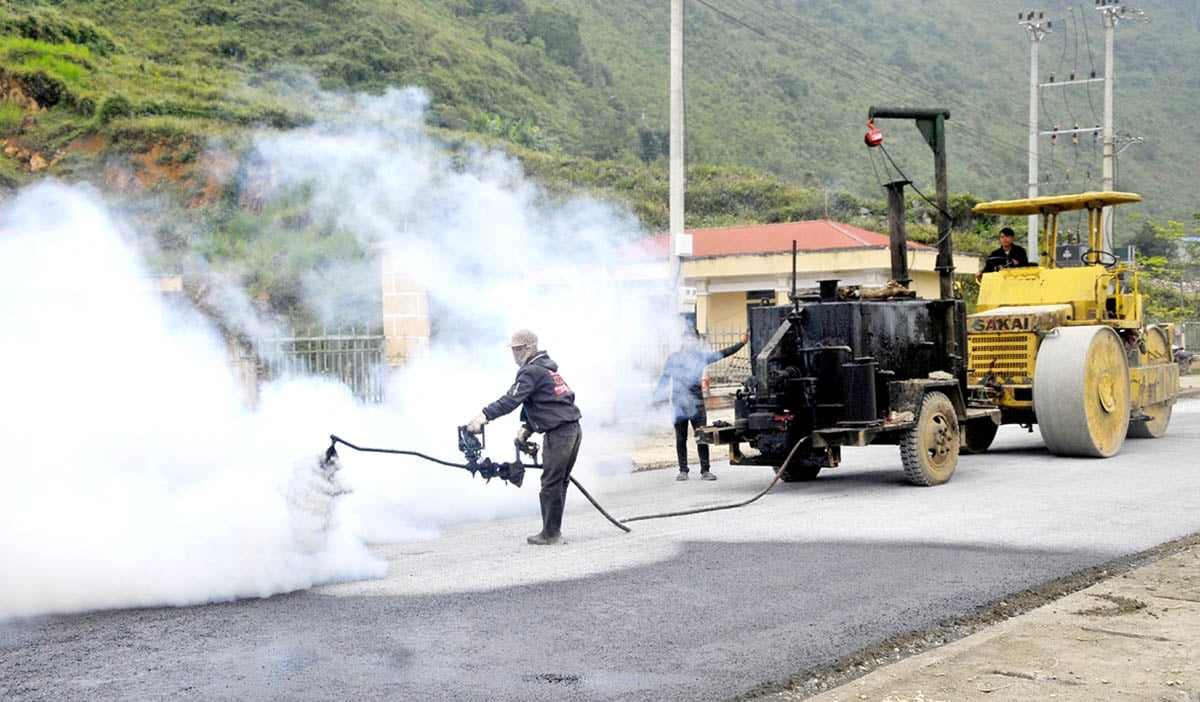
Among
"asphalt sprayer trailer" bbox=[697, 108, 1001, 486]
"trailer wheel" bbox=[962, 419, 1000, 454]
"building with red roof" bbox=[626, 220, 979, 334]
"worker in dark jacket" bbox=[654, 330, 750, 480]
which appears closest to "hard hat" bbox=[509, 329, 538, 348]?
"asphalt sprayer trailer" bbox=[697, 108, 1001, 486]

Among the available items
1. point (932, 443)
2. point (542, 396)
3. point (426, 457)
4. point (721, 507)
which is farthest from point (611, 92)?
point (426, 457)

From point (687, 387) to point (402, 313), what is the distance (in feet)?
15.6

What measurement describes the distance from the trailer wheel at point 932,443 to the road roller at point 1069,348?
1.80 metres

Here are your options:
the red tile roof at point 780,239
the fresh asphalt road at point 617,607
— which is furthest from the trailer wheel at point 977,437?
the red tile roof at point 780,239

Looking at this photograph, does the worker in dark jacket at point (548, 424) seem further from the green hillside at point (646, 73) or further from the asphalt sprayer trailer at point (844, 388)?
the green hillside at point (646, 73)

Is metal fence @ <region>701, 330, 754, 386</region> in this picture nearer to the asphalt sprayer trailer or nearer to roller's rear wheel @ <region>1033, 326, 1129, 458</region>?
roller's rear wheel @ <region>1033, 326, 1129, 458</region>

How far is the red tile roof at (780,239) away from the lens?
29.9m

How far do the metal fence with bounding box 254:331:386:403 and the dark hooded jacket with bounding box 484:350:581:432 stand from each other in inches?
251

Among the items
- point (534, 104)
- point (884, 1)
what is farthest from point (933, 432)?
point (884, 1)

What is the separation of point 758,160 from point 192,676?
70.1 m

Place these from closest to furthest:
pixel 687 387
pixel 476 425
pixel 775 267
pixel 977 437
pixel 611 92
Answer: pixel 476 425 → pixel 687 387 → pixel 977 437 → pixel 775 267 → pixel 611 92

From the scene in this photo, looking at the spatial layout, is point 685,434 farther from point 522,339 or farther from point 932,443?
point 522,339

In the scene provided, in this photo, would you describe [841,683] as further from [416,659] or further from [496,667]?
[416,659]

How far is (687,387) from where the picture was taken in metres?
14.8
